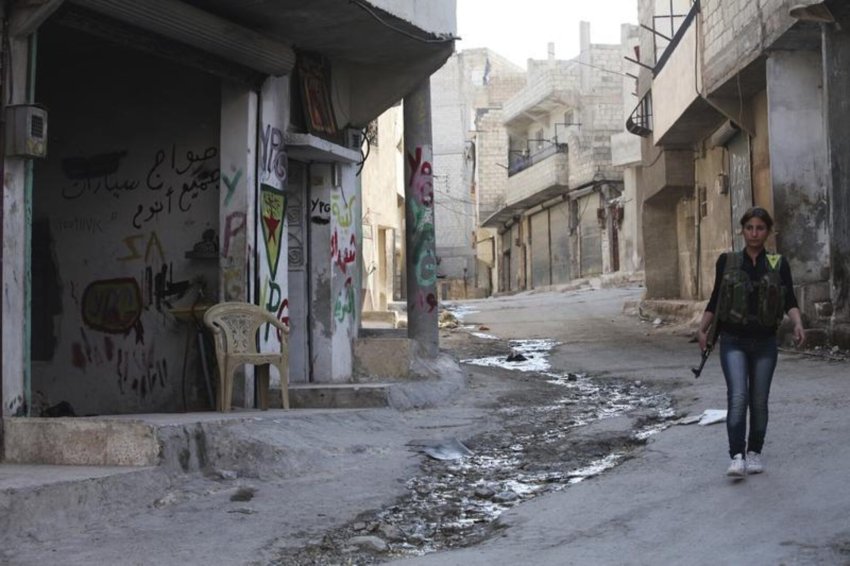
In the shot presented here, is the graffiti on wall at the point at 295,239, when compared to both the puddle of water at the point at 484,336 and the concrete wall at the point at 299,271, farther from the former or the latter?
the puddle of water at the point at 484,336

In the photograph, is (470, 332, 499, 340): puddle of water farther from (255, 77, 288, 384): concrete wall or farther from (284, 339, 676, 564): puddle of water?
(255, 77, 288, 384): concrete wall

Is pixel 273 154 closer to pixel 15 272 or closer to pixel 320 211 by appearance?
pixel 320 211

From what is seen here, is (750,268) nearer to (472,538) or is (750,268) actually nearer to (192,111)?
(472,538)

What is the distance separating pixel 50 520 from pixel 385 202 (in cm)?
2597

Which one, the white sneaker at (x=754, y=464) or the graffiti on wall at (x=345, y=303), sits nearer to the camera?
the white sneaker at (x=754, y=464)

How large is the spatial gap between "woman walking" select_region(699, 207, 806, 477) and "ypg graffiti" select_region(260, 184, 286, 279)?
461 centimetres

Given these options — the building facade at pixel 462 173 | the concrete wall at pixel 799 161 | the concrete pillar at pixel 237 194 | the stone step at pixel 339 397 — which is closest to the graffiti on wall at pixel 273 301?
the concrete pillar at pixel 237 194

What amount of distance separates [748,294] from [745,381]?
0.47 meters

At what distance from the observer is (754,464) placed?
531cm

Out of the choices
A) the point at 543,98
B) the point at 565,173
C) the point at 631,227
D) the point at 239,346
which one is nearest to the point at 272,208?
the point at 239,346

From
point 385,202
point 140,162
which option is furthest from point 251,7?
point 385,202

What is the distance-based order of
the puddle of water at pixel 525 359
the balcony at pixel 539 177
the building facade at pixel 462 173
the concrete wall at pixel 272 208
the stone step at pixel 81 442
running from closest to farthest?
the stone step at pixel 81 442
the concrete wall at pixel 272 208
the puddle of water at pixel 525 359
the balcony at pixel 539 177
the building facade at pixel 462 173

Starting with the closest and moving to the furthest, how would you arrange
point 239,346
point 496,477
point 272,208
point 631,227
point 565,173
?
point 496,477, point 239,346, point 272,208, point 631,227, point 565,173

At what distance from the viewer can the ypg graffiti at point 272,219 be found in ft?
28.9
